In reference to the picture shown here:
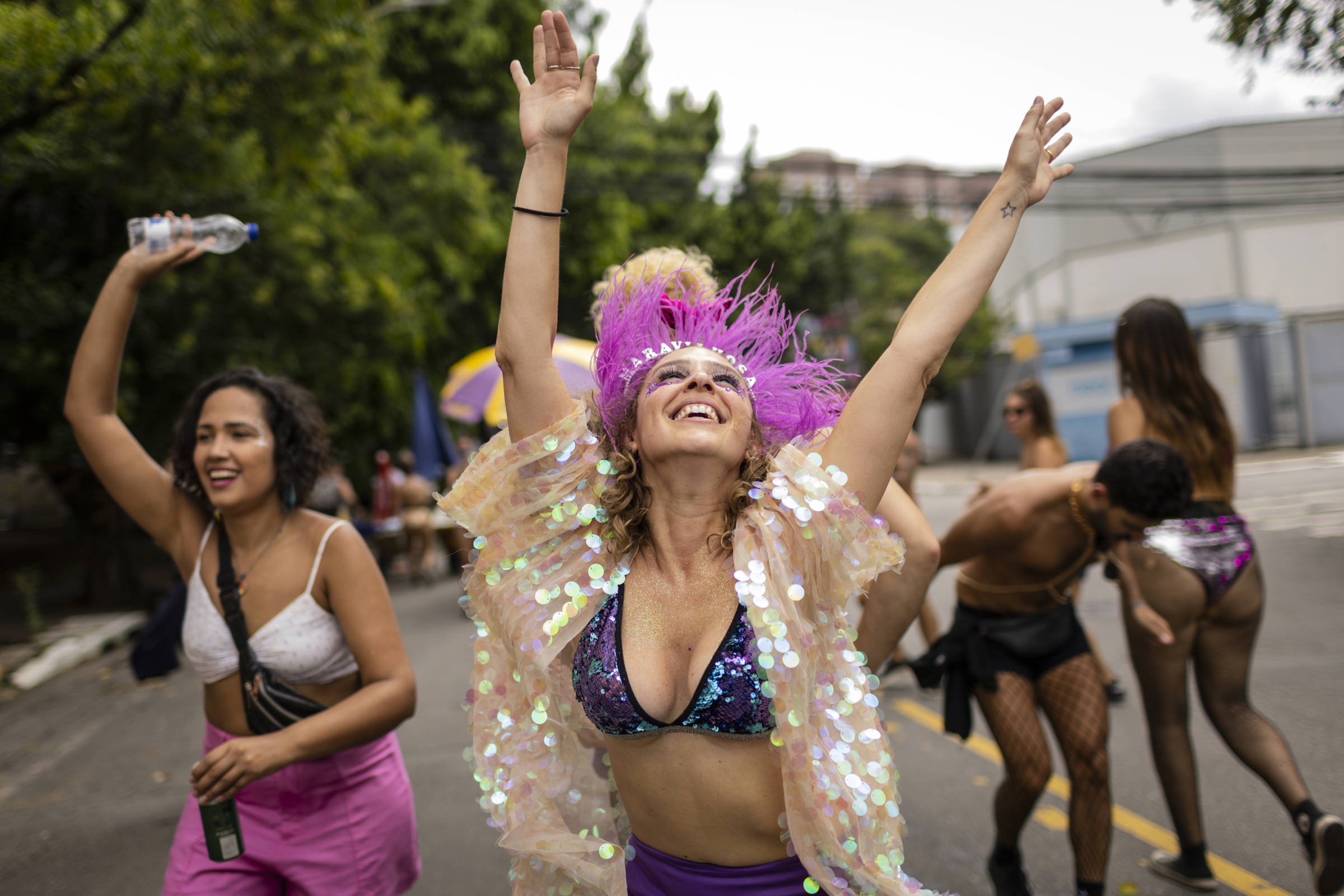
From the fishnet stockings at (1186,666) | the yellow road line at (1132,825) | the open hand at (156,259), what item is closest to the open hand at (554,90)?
the open hand at (156,259)

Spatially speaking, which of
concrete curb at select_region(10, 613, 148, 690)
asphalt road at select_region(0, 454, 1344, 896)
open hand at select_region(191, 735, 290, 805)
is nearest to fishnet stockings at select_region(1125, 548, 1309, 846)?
asphalt road at select_region(0, 454, 1344, 896)

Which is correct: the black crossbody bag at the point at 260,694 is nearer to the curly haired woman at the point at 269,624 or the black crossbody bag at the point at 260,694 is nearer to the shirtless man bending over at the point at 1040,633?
the curly haired woman at the point at 269,624

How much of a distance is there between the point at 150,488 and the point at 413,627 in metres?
7.51

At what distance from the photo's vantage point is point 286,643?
254 centimetres

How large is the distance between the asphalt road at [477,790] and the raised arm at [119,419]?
81.4 inches

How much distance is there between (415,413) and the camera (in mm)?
15562

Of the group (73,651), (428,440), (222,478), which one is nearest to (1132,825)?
(222,478)

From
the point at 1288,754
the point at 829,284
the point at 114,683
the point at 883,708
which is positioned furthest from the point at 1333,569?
the point at 829,284

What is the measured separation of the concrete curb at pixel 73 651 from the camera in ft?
27.5

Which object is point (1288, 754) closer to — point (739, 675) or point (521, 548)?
point (739, 675)

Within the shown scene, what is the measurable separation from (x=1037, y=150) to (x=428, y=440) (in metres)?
14.2

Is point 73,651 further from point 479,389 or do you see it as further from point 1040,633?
point 1040,633

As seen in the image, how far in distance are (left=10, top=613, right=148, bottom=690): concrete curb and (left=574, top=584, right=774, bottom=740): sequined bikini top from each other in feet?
27.3

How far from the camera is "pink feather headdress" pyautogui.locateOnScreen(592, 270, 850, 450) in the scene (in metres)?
2.21
